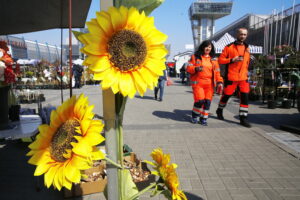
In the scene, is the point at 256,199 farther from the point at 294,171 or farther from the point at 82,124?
the point at 82,124

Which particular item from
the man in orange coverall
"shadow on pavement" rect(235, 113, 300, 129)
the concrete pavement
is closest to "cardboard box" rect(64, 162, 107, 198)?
the concrete pavement

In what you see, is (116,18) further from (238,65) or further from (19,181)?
(238,65)

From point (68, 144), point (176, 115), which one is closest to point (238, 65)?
point (176, 115)

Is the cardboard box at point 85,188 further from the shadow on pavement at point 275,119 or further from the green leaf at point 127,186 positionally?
the shadow on pavement at point 275,119

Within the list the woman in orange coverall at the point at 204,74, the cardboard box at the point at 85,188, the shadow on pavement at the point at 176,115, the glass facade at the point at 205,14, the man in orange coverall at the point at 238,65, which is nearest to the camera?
the cardboard box at the point at 85,188

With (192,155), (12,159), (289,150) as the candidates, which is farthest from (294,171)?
(12,159)

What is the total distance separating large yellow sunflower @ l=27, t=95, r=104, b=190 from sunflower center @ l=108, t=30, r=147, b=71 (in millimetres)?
197

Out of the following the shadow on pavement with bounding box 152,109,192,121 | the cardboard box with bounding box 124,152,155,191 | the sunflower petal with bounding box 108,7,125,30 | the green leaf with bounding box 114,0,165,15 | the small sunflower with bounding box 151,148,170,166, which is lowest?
the cardboard box with bounding box 124,152,155,191

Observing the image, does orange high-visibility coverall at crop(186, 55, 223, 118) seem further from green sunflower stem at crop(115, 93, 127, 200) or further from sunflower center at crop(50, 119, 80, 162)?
sunflower center at crop(50, 119, 80, 162)

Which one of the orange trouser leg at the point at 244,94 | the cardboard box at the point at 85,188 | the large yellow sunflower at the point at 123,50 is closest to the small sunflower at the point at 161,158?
the large yellow sunflower at the point at 123,50

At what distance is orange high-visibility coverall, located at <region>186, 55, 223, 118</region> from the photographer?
5.75 metres

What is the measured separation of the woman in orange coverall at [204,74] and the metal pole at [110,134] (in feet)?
15.9

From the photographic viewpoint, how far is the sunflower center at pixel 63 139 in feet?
2.88

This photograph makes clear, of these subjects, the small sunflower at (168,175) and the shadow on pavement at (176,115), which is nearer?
the small sunflower at (168,175)
